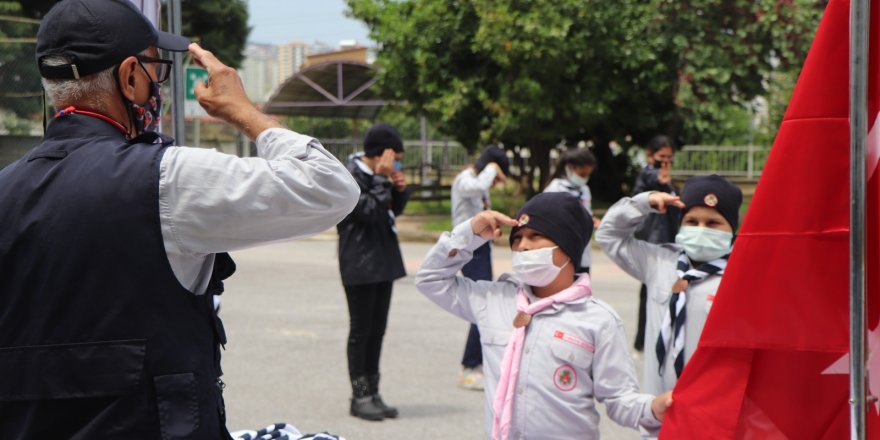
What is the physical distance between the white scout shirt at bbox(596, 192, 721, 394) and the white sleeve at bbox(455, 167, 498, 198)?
383 centimetres

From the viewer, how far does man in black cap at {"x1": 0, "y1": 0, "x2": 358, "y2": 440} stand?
2.16 meters

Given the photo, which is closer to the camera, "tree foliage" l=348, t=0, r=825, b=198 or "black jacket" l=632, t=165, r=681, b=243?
"black jacket" l=632, t=165, r=681, b=243

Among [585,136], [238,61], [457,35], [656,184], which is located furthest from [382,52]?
[656,184]

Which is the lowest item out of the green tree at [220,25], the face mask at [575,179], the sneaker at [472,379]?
the sneaker at [472,379]

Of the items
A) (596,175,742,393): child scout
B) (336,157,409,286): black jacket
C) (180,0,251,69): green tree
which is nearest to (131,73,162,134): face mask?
(596,175,742,393): child scout

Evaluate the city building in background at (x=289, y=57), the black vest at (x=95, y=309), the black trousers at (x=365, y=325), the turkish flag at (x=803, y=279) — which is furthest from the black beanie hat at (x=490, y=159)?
the city building in background at (x=289, y=57)

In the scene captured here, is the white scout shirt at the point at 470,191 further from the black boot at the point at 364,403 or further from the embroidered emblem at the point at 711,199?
the embroidered emblem at the point at 711,199

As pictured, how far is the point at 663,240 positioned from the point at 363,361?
2615mm

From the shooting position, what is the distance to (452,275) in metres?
4.05

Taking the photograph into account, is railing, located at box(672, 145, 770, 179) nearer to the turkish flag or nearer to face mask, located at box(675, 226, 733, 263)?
face mask, located at box(675, 226, 733, 263)

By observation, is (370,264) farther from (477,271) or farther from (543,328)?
(543,328)

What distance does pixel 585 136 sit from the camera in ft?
80.7

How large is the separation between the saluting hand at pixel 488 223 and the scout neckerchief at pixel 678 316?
2.51 feet

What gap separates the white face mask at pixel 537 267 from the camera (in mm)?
3865
